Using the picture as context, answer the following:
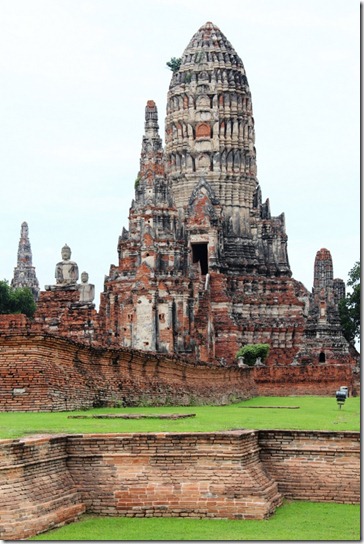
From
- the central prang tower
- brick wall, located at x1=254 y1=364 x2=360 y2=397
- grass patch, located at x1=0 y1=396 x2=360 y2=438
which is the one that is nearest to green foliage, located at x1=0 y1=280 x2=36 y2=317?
the central prang tower

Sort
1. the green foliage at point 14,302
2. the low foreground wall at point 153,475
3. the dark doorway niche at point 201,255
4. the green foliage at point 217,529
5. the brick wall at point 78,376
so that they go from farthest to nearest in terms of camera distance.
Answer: the green foliage at point 14,302 → the dark doorway niche at point 201,255 → the brick wall at point 78,376 → the low foreground wall at point 153,475 → the green foliage at point 217,529

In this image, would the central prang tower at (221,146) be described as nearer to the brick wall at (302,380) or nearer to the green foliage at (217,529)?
the brick wall at (302,380)

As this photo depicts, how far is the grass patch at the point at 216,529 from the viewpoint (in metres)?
11.8

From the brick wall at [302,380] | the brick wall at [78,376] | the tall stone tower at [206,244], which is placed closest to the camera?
the brick wall at [78,376]

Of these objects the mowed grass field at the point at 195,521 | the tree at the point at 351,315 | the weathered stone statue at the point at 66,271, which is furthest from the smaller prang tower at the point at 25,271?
the mowed grass field at the point at 195,521

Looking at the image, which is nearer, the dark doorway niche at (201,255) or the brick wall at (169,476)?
the brick wall at (169,476)

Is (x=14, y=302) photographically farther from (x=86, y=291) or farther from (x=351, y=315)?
(x=86, y=291)

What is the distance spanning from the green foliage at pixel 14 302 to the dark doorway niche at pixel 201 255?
17.0 meters

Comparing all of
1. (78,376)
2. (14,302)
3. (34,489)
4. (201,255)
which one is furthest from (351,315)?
(34,489)

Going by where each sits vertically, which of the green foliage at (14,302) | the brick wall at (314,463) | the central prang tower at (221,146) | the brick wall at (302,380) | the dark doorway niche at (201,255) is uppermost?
the central prang tower at (221,146)

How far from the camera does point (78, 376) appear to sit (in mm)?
19328

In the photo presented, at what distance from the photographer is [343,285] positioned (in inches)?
3024

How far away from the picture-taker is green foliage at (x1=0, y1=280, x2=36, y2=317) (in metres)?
78.2

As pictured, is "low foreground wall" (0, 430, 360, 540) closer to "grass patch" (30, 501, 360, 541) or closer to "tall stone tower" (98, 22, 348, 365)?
"grass patch" (30, 501, 360, 541)
